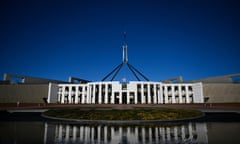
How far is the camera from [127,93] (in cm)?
4322

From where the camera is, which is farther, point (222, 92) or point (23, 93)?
point (222, 92)

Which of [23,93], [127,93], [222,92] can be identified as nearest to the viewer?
[127,93]

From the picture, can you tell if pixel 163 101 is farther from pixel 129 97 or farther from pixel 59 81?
pixel 59 81

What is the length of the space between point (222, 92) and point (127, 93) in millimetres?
27683

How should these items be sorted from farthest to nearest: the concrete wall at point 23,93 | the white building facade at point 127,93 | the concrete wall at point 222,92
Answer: the concrete wall at point 222,92
the white building facade at point 127,93
the concrete wall at point 23,93

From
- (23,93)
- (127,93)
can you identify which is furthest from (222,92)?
(23,93)

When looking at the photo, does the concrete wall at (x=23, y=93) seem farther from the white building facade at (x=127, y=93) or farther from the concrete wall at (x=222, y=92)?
the concrete wall at (x=222, y=92)

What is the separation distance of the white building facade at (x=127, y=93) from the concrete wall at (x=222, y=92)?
2.72 metres

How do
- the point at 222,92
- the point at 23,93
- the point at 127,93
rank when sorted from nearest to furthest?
the point at 127,93, the point at 23,93, the point at 222,92

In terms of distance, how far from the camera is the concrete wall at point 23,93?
4241 centimetres

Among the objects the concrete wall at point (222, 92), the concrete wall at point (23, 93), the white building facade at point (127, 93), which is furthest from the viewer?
the concrete wall at point (222, 92)

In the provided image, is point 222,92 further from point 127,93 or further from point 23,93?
point 23,93

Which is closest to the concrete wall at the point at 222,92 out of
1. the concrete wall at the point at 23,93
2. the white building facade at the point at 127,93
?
the white building facade at the point at 127,93

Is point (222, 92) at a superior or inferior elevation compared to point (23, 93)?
superior
